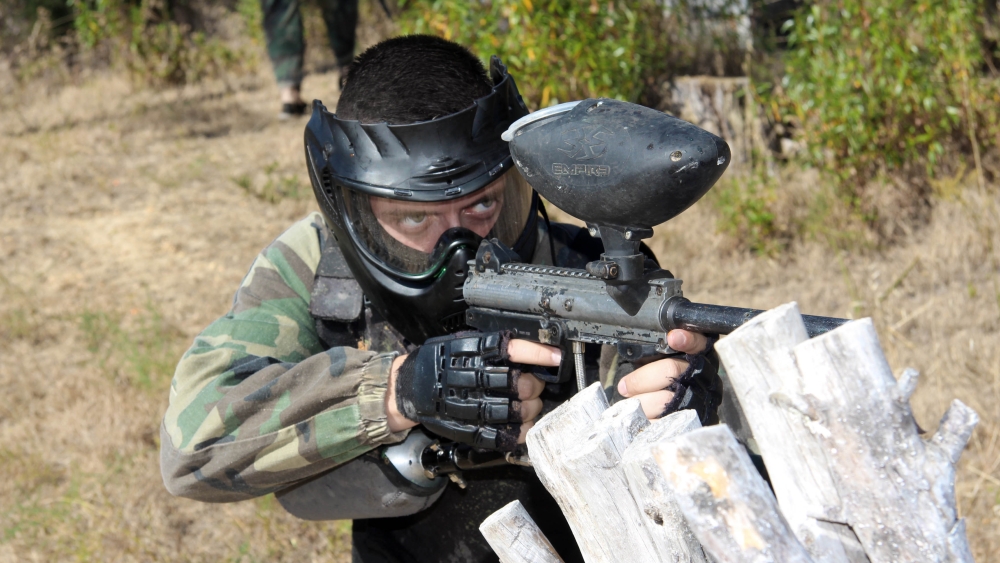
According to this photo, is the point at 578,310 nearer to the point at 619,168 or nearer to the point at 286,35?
the point at 619,168

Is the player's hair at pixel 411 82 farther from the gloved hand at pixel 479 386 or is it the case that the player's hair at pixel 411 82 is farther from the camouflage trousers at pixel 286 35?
the camouflage trousers at pixel 286 35

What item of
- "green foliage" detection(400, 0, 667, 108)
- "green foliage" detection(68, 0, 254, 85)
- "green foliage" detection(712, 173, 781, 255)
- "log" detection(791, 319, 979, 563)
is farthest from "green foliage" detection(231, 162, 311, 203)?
→ "log" detection(791, 319, 979, 563)

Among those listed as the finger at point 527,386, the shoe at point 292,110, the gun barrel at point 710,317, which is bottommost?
the shoe at point 292,110

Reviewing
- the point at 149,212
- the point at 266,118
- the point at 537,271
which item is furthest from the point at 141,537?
the point at 266,118

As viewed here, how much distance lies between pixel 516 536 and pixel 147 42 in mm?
9263

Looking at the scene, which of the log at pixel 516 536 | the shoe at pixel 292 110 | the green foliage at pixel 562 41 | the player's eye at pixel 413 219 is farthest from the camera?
the shoe at pixel 292 110

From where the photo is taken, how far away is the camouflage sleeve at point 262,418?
2061mm

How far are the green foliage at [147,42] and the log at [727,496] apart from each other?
9.40 metres

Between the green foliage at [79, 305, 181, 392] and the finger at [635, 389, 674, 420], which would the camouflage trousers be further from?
the finger at [635, 389, 674, 420]

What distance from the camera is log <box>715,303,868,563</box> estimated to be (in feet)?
3.71

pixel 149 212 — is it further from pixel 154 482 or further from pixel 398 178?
pixel 398 178

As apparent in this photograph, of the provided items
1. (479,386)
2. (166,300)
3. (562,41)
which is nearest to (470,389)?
(479,386)

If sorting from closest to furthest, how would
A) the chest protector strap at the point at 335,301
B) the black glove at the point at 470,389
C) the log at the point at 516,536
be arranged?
the log at the point at 516,536 → the black glove at the point at 470,389 → the chest protector strap at the point at 335,301

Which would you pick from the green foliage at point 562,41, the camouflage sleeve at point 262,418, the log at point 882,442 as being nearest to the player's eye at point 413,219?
the camouflage sleeve at point 262,418
